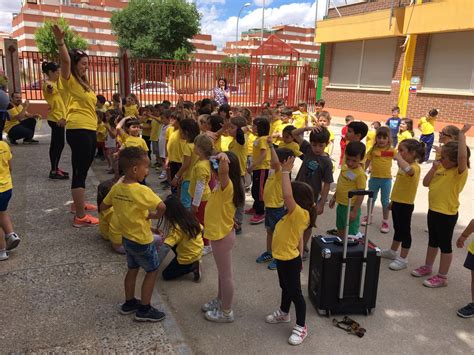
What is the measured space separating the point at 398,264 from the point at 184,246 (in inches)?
89.8

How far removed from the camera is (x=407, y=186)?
13.3 ft

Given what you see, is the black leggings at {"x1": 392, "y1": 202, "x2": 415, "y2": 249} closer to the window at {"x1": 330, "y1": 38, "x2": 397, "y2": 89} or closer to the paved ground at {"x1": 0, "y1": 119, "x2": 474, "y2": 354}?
the paved ground at {"x1": 0, "y1": 119, "x2": 474, "y2": 354}

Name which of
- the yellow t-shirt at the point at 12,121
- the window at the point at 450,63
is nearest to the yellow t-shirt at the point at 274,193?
the yellow t-shirt at the point at 12,121

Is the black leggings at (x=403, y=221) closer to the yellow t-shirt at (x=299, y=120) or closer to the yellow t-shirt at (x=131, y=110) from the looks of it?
the yellow t-shirt at (x=299, y=120)

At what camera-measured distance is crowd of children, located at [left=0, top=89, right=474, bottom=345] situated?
9.50ft

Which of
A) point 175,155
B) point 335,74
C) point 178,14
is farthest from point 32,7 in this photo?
point 175,155

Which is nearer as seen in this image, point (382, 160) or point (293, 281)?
point (293, 281)

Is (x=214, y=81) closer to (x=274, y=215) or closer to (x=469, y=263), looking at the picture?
(x=274, y=215)

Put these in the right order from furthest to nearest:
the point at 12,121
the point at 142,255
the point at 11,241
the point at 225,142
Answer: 1. the point at 12,121
2. the point at 225,142
3. the point at 11,241
4. the point at 142,255

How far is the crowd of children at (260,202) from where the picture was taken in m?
2.89

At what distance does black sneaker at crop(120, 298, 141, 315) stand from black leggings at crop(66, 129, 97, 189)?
6.47 feet

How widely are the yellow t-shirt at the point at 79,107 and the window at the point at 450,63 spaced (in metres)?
13.5

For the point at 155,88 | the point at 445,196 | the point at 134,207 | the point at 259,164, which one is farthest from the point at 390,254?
the point at 155,88

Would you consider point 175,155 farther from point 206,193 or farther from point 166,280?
point 166,280
